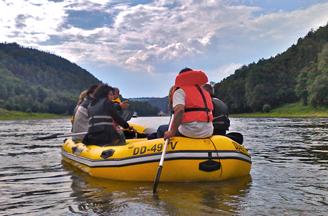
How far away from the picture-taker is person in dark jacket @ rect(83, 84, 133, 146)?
1190 cm

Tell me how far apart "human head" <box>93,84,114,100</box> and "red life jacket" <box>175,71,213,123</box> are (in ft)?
9.49

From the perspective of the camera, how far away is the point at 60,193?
871 centimetres

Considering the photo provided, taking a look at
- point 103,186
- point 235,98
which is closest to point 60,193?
point 103,186

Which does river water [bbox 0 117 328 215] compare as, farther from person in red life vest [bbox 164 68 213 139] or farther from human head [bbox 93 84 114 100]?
human head [bbox 93 84 114 100]

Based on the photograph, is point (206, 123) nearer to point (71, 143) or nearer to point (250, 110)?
point (71, 143)

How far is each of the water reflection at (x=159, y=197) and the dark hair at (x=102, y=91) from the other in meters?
2.72


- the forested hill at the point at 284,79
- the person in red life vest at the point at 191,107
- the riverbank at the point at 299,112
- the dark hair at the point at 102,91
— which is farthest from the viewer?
the forested hill at the point at 284,79

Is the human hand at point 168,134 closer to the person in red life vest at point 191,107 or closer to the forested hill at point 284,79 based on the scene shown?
the person in red life vest at point 191,107

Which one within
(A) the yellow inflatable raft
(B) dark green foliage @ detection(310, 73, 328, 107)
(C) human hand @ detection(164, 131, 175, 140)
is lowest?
(A) the yellow inflatable raft

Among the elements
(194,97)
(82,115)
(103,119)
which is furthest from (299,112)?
(194,97)

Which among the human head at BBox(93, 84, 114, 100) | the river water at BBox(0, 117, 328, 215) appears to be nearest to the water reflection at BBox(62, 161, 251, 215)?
the river water at BBox(0, 117, 328, 215)

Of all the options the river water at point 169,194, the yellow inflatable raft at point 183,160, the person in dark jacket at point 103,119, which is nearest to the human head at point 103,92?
the person in dark jacket at point 103,119

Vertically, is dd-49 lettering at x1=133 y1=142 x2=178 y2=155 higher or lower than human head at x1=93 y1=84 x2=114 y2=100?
lower

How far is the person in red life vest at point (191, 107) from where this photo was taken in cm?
943
